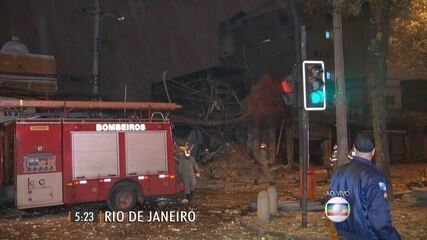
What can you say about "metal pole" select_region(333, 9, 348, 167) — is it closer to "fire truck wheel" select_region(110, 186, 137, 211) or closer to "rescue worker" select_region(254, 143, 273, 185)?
"fire truck wheel" select_region(110, 186, 137, 211)

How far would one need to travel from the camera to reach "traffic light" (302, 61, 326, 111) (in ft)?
34.7

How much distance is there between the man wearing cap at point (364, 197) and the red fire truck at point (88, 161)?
10.5 metres

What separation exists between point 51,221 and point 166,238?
167 inches

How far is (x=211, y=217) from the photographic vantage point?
45.6 ft

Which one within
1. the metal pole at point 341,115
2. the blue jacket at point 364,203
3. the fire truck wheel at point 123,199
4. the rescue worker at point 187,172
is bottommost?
the fire truck wheel at point 123,199

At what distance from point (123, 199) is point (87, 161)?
144 cm

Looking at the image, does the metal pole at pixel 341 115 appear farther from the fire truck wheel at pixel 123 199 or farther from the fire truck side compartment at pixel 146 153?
the fire truck wheel at pixel 123 199

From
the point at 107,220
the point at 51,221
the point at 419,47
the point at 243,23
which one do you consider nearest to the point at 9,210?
the point at 51,221

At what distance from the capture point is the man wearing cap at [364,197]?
4504 mm

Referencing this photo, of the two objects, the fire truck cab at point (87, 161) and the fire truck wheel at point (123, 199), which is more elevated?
the fire truck cab at point (87, 161)

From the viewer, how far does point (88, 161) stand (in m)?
14.8

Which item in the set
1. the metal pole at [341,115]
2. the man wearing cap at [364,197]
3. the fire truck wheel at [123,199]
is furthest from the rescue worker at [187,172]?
the man wearing cap at [364,197]

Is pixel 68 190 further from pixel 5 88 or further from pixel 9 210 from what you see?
pixel 5 88

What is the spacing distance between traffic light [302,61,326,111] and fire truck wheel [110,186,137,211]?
21.6 ft
